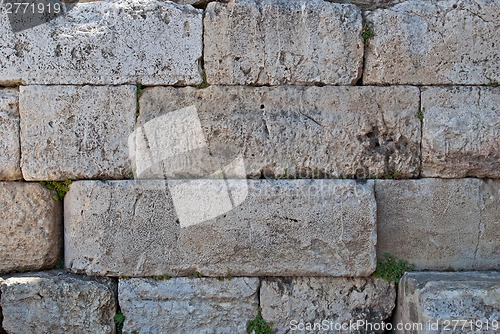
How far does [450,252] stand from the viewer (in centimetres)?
378

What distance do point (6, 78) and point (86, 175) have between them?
0.89 meters

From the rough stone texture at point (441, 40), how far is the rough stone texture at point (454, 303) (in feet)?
4.63

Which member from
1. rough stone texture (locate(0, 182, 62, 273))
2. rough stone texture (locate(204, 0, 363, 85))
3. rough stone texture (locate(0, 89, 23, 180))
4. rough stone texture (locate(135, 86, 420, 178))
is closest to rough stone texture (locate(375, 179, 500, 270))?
rough stone texture (locate(135, 86, 420, 178))

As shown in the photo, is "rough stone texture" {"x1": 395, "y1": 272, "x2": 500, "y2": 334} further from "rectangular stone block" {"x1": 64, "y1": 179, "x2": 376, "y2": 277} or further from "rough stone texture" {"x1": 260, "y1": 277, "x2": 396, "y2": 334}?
"rectangular stone block" {"x1": 64, "y1": 179, "x2": 376, "y2": 277}

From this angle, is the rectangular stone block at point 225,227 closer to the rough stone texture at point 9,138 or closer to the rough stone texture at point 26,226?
the rough stone texture at point 26,226

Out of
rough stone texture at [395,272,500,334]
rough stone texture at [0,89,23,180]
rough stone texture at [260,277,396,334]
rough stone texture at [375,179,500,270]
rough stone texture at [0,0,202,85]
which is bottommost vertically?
rough stone texture at [260,277,396,334]

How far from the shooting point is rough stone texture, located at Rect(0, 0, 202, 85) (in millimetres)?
3691

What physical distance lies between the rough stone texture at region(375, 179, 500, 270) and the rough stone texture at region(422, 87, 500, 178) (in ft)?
0.44

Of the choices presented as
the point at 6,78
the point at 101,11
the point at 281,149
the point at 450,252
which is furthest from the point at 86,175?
the point at 450,252

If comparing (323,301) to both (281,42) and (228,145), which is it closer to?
(228,145)

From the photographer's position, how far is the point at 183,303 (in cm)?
375

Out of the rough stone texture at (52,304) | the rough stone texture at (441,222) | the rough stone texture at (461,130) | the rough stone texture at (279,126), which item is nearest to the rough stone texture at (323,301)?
the rough stone texture at (441,222)

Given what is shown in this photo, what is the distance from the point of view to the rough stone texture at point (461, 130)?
3689mm

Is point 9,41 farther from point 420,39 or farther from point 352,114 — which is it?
point 420,39
